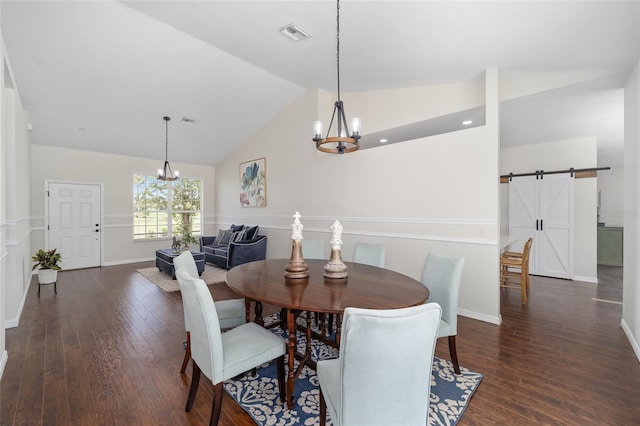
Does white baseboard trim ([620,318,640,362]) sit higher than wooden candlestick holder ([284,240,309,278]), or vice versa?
wooden candlestick holder ([284,240,309,278])

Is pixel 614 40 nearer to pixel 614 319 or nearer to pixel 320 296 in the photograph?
pixel 614 319

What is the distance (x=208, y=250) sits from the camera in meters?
6.34

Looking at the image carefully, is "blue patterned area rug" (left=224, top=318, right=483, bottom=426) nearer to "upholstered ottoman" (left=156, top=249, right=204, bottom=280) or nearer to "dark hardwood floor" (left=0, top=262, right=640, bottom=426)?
"dark hardwood floor" (left=0, top=262, right=640, bottom=426)

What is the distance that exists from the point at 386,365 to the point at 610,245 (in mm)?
8178

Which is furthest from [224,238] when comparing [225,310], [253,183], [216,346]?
[216,346]

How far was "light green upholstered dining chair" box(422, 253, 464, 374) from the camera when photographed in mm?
2152

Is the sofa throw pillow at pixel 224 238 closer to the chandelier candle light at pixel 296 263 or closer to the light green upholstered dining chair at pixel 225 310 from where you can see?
the light green upholstered dining chair at pixel 225 310

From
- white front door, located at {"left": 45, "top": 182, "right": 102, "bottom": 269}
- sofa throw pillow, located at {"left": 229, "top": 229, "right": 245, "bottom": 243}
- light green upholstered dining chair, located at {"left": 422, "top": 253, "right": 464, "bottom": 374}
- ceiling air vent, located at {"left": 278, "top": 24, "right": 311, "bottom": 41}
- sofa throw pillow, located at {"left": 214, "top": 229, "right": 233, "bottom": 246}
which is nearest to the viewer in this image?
light green upholstered dining chair, located at {"left": 422, "top": 253, "right": 464, "bottom": 374}

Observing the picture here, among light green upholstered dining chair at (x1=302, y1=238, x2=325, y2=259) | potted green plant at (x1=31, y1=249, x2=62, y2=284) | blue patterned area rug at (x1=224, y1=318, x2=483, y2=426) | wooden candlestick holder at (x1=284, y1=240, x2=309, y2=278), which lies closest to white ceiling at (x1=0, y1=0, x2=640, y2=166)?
wooden candlestick holder at (x1=284, y1=240, x2=309, y2=278)

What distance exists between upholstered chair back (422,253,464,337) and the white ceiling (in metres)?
1.99

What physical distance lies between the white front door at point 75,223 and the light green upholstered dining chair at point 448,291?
6.85 meters

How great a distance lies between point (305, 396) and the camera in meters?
1.92

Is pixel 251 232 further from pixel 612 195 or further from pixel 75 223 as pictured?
pixel 612 195

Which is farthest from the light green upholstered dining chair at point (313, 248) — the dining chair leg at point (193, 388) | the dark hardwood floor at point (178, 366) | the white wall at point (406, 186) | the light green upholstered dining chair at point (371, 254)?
the dining chair leg at point (193, 388)
